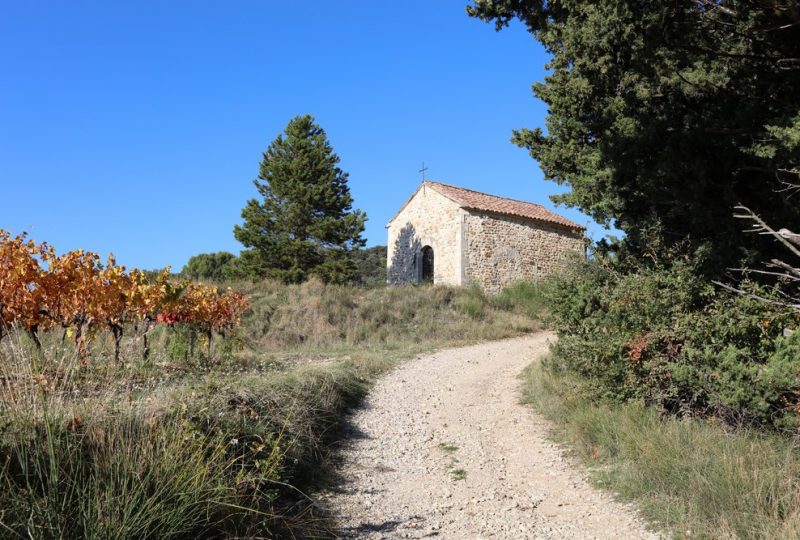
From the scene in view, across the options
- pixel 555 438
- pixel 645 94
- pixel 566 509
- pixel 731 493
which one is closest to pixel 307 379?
pixel 555 438

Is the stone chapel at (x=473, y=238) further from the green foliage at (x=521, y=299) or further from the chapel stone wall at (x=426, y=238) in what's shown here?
the green foliage at (x=521, y=299)

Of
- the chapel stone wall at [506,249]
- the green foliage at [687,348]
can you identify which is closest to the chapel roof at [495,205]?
the chapel stone wall at [506,249]

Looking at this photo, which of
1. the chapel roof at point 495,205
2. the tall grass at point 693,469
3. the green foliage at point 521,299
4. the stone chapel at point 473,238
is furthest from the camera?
the chapel roof at point 495,205

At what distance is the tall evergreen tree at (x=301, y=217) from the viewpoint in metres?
28.9

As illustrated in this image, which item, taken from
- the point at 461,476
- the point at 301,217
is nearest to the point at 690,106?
the point at 461,476

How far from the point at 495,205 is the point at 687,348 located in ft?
65.5

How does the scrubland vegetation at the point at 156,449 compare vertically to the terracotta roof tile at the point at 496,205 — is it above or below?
below

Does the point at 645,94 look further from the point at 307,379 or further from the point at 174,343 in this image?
the point at 174,343

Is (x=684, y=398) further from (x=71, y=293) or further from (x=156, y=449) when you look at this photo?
(x=71, y=293)

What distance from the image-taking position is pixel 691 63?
7.45 meters

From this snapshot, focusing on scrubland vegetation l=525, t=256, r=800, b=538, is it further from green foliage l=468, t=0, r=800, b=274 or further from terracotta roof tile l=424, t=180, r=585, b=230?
terracotta roof tile l=424, t=180, r=585, b=230

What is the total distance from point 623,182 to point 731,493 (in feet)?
17.9

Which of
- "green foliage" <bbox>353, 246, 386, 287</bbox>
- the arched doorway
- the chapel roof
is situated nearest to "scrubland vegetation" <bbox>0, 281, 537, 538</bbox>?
the chapel roof

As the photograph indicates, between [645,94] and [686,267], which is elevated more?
[645,94]
